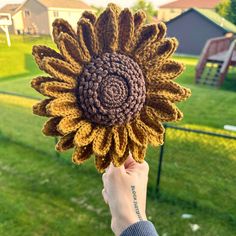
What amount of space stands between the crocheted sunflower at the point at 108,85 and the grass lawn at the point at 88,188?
5.34 ft

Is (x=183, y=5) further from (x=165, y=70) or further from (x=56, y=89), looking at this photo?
(x=56, y=89)

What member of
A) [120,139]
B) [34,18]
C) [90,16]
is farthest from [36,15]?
[120,139]

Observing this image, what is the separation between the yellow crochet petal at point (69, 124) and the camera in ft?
3.90

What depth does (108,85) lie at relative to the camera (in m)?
1.21

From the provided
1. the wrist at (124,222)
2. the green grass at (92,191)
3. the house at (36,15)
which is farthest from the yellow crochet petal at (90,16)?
the green grass at (92,191)

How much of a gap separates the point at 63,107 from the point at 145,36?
46cm

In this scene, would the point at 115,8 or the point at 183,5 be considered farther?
the point at 183,5

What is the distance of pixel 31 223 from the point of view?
13.7 feet

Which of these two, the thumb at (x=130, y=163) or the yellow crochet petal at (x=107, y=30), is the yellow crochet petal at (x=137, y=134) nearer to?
the thumb at (x=130, y=163)

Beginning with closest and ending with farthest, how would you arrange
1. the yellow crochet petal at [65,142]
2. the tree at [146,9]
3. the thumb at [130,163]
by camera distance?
the yellow crochet petal at [65,142], the thumb at [130,163], the tree at [146,9]

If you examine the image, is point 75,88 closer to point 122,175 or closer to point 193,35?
point 122,175

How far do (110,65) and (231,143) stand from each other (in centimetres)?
581

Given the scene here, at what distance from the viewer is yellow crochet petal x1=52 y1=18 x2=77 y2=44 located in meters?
1.21

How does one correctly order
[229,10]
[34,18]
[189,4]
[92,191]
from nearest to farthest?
[34,18], [92,191], [229,10], [189,4]
